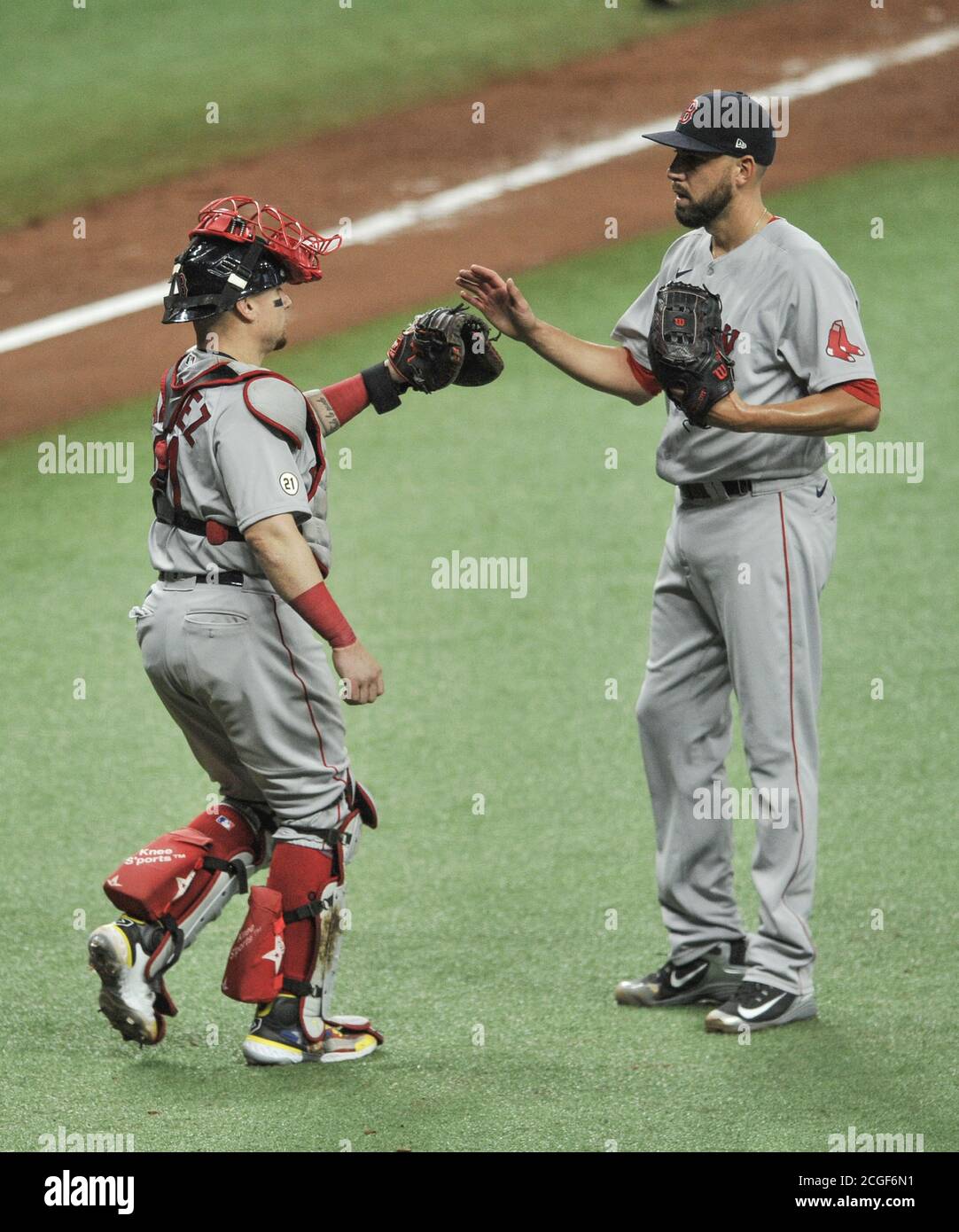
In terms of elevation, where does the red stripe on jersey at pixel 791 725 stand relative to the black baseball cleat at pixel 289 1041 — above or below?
above

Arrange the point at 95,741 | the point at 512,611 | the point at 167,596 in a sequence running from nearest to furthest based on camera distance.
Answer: the point at 167,596 < the point at 95,741 < the point at 512,611

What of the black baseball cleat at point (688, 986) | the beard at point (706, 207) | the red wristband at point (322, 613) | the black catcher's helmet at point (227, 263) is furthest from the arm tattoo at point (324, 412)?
the black baseball cleat at point (688, 986)

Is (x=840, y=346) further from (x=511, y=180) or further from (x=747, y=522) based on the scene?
(x=511, y=180)

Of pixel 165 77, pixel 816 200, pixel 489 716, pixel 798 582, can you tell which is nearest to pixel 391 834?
pixel 489 716

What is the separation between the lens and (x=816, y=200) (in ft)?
32.2

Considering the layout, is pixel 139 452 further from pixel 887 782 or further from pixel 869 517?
pixel 887 782

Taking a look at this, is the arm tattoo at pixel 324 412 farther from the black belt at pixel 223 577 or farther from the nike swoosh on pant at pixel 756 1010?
the nike swoosh on pant at pixel 756 1010

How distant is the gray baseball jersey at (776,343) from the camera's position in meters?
3.89

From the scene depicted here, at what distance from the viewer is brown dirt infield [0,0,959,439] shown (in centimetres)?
888

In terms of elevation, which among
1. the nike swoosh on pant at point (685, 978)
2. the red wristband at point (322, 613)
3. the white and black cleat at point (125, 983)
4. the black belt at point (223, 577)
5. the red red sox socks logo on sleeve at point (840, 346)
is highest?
the red red sox socks logo on sleeve at point (840, 346)

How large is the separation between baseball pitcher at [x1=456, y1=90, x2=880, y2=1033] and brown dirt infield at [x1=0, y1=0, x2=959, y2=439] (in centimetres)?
443

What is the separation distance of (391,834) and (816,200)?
5.96 m

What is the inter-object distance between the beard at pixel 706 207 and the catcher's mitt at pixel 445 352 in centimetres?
53

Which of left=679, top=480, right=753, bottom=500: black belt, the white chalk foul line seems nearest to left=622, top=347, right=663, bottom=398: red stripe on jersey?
left=679, top=480, right=753, bottom=500: black belt
